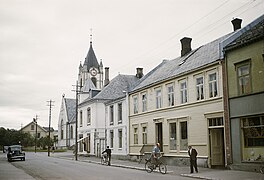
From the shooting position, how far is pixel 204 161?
87.0 ft

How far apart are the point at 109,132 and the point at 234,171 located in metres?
25.3

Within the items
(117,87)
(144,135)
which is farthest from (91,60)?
(144,135)

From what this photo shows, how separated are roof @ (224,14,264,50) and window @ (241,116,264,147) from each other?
4.66 m

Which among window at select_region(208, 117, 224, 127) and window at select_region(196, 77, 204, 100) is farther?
window at select_region(196, 77, 204, 100)

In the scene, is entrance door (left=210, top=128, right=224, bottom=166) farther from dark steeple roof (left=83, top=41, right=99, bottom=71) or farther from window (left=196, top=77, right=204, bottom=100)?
dark steeple roof (left=83, top=41, right=99, bottom=71)

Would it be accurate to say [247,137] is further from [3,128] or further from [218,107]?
[3,128]

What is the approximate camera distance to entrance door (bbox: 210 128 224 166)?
26250mm

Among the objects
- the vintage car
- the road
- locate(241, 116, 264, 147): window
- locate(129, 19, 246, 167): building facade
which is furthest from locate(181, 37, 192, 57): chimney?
the vintage car

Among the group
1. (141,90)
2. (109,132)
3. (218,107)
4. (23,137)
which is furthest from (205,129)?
(23,137)

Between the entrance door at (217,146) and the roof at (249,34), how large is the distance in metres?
6.09

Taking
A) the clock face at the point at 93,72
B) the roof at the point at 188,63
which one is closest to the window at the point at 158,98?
the roof at the point at 188,63

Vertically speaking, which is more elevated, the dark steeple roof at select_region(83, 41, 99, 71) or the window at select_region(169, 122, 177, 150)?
the dark steeple roof at select_region(83, 41, 99, 71)

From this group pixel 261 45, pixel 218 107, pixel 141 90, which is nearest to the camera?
pixel 261 45

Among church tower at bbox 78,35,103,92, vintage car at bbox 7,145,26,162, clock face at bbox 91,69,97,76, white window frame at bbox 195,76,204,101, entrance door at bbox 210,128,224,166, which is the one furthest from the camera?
clock face at bbox 91,69,97,76
